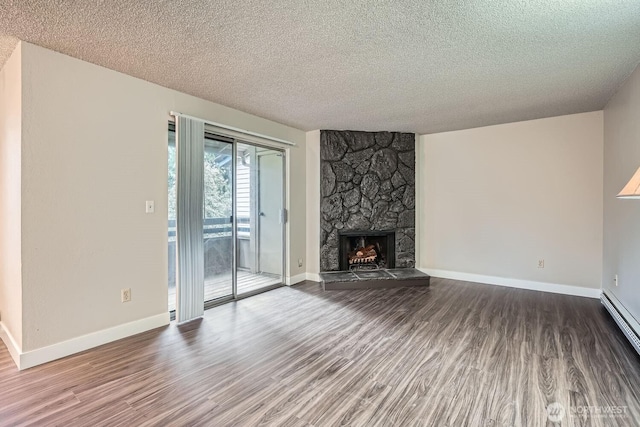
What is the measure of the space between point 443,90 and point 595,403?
2796 mm

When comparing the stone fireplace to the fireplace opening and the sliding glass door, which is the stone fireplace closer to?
the fireplace opening

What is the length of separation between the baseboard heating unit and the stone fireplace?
240 centimetres

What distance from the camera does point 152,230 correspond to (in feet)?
10.2

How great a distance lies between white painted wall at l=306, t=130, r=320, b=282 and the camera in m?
5.05

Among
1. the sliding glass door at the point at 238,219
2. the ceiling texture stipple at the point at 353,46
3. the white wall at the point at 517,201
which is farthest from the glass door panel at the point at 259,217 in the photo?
the white wall at the point at 517,201

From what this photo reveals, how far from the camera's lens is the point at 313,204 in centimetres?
511

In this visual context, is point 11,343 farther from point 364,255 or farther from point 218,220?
point 364,255

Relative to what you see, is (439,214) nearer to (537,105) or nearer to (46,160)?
(537,105)

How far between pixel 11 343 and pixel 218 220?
2058 mm

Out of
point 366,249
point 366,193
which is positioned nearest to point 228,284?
point 366,249

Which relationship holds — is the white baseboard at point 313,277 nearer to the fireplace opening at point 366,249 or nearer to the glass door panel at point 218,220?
the fireplace opening at point 366,249

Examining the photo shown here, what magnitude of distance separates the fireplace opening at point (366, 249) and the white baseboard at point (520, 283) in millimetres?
678

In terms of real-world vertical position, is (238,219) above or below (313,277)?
above

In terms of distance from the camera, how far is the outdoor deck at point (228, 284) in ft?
12.4
